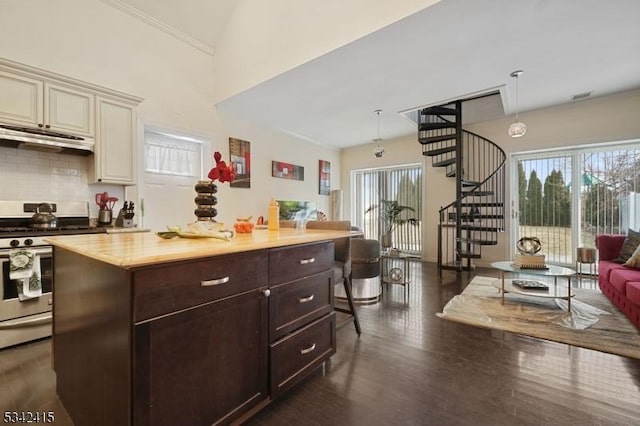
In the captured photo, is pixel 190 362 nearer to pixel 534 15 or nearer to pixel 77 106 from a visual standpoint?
pixel 77 106

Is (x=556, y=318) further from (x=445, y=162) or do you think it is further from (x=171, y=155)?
(x=171, y=155)

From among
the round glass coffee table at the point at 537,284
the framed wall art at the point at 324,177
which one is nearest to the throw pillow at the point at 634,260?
the round glass coffee table at the point at 537,284

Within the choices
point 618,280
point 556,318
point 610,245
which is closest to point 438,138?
point 610,245

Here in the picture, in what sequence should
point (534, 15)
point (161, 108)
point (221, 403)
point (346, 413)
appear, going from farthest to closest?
1. point (161, 108)
2. point (534, 15)
3. point (346, 413)
4. point (221, 403)

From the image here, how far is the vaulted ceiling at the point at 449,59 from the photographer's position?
2475mm

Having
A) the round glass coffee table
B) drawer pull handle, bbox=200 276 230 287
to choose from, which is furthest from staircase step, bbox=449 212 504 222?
drawer pull handle, bbox=200 276 230 287

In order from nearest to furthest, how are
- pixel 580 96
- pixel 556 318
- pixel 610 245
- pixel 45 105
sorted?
1. pixel 45 105
2. pixel 556 318
3. pixel 610 245
4. pixel 580 96

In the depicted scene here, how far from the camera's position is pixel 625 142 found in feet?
14.4

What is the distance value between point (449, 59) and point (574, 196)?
3654 millimetres

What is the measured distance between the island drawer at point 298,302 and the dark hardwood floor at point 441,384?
0.44 meters

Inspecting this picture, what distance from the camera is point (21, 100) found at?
254 cm

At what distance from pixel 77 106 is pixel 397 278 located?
4229 mm

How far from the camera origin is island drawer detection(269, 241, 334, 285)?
1.49 meters

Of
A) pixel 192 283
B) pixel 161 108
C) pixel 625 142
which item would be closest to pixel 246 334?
pixel 192 283
